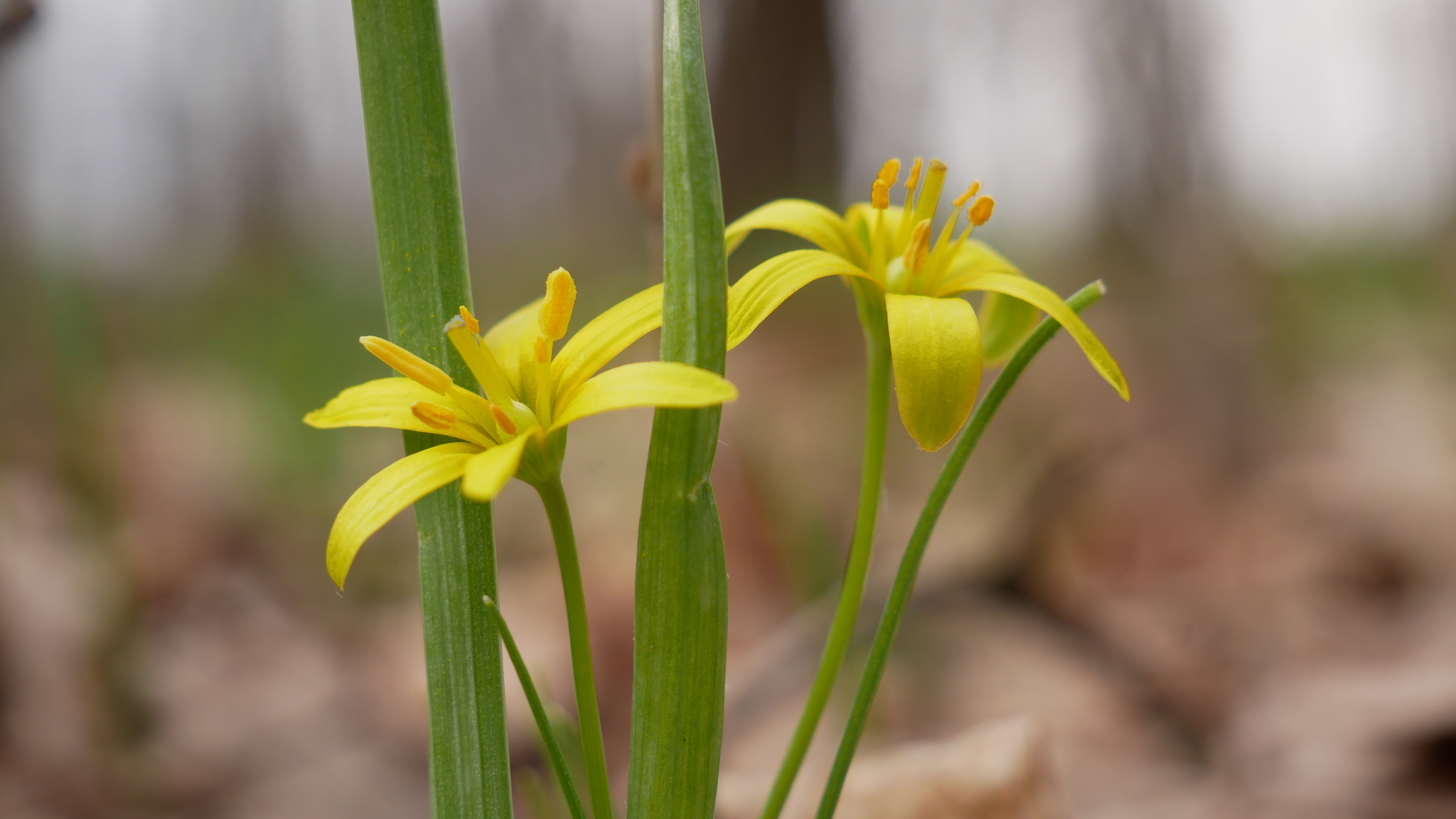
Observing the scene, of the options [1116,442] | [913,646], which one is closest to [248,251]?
[913,646]

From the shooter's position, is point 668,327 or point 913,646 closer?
point 668,327

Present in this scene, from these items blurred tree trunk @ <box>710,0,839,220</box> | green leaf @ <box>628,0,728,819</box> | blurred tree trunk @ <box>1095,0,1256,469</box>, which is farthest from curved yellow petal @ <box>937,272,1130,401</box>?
blurred tree trunk @ <box>1095,0,1256,469</box>

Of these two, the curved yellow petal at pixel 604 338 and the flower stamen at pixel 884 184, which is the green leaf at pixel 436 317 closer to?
the curved yellow petal at pixel 604 338

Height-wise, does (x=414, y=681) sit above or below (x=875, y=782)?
below

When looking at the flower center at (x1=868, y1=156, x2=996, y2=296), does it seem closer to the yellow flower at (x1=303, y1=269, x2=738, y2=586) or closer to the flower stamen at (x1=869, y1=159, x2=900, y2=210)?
the flower stamen at (x1=869, y1=159, x2=900, y2=210)

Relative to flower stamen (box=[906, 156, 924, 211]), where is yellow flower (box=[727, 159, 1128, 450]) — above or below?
below

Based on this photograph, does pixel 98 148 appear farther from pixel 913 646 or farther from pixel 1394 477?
pixel 1394 477
